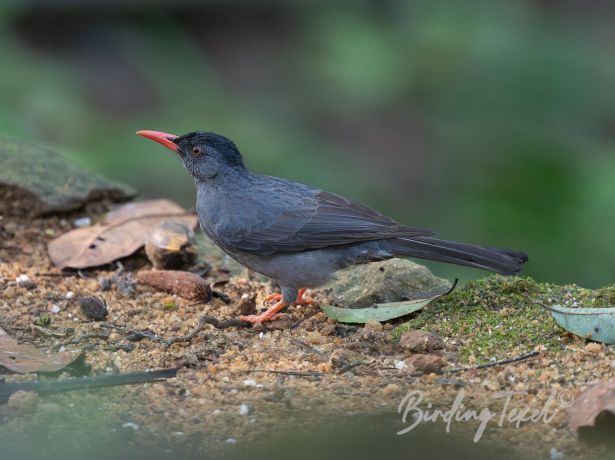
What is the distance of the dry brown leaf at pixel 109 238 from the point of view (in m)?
6.22

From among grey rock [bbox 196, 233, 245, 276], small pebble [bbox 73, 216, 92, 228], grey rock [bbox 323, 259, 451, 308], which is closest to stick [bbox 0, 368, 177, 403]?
grey rock [bbox 323, 259, 451, 308]

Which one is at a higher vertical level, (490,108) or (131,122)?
(490,108)

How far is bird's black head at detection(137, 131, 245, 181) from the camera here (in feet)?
20.8

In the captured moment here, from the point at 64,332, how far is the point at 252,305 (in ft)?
3.50

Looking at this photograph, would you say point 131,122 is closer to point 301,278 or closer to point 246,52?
point 246,52

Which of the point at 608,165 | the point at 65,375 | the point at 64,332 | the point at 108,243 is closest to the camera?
Answer: the point at 65,375

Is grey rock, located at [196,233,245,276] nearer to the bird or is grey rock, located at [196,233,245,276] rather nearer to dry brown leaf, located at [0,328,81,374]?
the bird

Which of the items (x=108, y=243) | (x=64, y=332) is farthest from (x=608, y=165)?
(x=64, y=332)

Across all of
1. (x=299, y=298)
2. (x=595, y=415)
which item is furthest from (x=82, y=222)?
(x=595, y=415)

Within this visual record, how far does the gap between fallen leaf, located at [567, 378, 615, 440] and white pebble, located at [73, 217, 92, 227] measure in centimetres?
412

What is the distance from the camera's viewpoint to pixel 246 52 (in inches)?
518

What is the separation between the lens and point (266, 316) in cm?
541

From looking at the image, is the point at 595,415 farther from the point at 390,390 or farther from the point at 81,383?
the point at 81,383

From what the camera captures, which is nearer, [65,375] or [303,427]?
[303,427]
